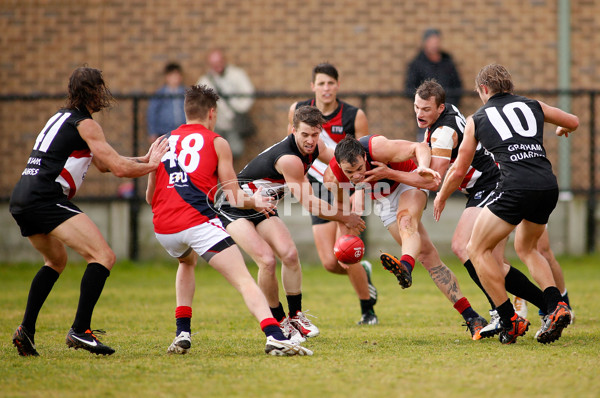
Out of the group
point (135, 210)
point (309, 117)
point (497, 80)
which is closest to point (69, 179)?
point (309, 117)

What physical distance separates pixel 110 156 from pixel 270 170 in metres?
1.46

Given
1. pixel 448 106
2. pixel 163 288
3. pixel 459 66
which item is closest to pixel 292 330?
pixel 448 106

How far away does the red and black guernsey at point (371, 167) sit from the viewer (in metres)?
6.48

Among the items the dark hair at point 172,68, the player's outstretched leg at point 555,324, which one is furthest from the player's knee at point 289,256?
the dark hair at point 172,68

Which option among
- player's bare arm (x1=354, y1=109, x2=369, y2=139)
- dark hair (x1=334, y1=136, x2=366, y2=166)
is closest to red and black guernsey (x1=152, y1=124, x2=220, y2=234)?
dark hair (x1=334, y1=136, x2=366, y2=166)

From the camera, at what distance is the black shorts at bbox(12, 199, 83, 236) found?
5.55 m

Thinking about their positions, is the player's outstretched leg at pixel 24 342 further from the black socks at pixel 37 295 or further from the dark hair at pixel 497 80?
the dark hair at pixel 497 80

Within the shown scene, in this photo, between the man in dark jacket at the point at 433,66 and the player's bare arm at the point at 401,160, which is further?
the man in dark jacket at the point at 433,66

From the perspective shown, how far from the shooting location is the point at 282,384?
14.6 feet

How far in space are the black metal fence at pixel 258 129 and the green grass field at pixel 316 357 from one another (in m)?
3.69

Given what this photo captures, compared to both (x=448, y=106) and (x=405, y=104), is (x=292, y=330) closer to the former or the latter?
(x=448, y=106)

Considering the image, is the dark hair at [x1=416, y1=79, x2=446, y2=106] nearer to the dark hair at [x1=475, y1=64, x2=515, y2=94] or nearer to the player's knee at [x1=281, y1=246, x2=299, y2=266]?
the dark hair at [x1=475, y1=64, x2=515, y2=94]

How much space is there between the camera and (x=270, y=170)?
6.46 meters

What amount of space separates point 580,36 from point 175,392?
11206 mm
